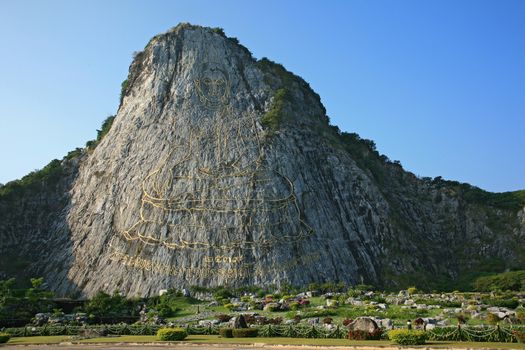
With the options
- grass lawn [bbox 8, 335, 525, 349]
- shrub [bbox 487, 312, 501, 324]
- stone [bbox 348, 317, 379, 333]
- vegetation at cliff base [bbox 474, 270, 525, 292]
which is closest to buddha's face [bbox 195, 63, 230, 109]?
vegetation at cliff base [bbox 474, 270, 525, 292]

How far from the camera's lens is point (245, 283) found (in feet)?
155

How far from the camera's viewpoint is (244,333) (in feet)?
87.6

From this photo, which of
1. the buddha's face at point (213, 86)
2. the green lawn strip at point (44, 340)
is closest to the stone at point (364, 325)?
the green lawn strip at point (44, 340)

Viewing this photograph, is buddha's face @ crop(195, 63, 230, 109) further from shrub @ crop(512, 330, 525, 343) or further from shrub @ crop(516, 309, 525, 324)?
shrub @ crop(512, 330, 525, 343)

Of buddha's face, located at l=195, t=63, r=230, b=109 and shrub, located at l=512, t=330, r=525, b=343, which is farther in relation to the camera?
buddha's face, located at l=195, t=63, r=230, b=109

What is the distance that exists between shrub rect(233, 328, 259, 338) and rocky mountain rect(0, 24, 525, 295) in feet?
67.4

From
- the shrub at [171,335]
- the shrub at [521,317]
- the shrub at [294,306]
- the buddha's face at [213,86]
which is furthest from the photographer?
the buddha's face at [213,86]

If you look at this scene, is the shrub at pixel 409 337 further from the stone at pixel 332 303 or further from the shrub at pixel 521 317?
the stone at pixel 332 303

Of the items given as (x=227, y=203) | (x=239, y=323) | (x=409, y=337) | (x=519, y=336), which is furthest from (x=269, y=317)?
(x=227, y=203)

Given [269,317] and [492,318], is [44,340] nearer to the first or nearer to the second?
[269,317]

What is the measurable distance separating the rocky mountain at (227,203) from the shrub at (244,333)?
20542mm

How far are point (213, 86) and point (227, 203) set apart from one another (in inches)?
754

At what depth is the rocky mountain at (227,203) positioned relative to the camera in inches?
1970

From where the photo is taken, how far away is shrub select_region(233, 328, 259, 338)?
26634 millimetres
